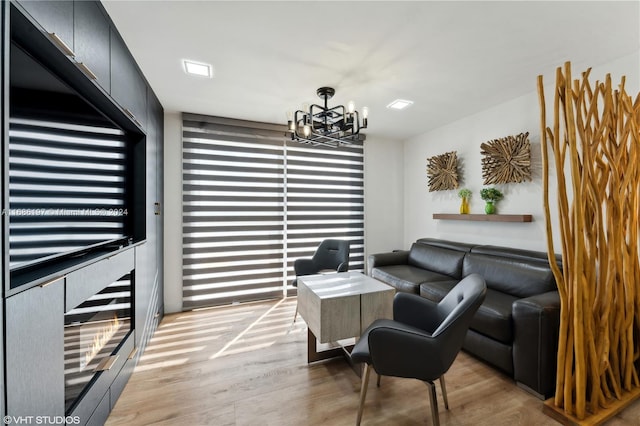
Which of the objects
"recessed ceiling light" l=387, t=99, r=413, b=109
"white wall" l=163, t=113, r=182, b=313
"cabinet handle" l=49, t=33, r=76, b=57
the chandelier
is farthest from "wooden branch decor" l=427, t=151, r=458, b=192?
"cabinet handle" l=49, t=33, r=76, b=57

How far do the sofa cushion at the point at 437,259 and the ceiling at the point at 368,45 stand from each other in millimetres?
1942

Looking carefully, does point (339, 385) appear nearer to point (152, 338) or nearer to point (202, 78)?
point (152, 338)

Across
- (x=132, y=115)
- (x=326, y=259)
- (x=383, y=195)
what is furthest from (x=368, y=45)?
(x=383, y=195)

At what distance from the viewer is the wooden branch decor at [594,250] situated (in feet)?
5.38

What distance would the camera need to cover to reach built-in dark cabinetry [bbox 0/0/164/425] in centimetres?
95

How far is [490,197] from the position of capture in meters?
3.30

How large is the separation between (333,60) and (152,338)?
3.31m

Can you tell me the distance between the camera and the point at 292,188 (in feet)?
13.6

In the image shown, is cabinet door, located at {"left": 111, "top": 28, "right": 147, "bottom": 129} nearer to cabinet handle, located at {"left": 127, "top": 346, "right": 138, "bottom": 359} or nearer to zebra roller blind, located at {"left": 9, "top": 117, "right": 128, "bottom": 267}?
zebra roller blind, located at {"left": 9, "top": 117, "right": 128, "bottom": 267}

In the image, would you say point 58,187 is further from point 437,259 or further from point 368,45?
point 437,259

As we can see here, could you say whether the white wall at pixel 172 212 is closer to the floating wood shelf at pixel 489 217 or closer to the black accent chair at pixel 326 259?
the black accent chair at pixel 326 259

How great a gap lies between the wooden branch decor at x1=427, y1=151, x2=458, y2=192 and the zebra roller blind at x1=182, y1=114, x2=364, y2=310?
1.37 meters

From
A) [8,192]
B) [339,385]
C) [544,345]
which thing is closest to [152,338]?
[339,385]

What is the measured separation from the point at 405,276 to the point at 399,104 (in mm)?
2160
